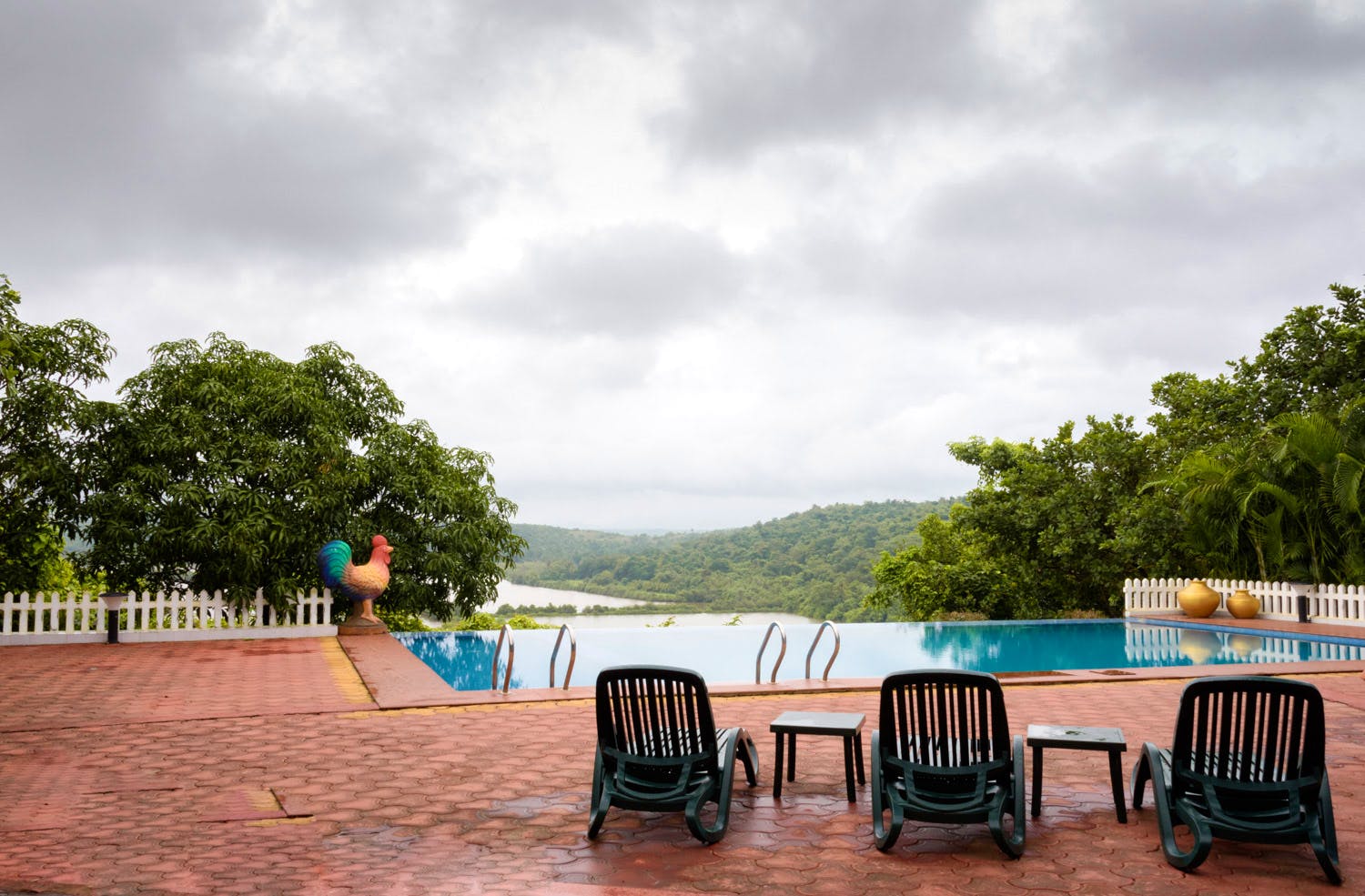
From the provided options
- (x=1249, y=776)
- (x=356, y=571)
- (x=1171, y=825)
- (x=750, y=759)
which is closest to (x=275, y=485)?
(x=356, y=571)

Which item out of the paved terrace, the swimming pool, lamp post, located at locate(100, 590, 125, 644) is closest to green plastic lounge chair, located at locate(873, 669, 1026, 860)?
the paved terrace

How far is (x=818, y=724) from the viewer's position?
548 cm

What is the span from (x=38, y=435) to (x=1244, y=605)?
1912 cm

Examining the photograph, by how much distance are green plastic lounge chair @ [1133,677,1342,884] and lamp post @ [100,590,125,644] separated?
524 inches

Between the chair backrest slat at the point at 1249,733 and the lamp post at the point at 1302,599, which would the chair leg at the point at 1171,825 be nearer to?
the chair backrest slat at the point at 1249,733

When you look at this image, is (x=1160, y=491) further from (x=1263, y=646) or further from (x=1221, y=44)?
(x=1221, y=44)

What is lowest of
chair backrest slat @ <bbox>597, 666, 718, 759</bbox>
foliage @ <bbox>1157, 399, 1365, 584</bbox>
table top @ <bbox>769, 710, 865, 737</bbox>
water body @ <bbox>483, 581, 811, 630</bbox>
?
water body @ <bbox>483, 581, 811, 630</bbox>

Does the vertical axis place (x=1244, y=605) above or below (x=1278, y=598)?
below

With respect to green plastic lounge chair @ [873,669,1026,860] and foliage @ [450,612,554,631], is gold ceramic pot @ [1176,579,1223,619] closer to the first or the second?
foliage @ [450,612,554,631]

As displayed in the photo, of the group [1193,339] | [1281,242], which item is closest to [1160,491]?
[1281,242]

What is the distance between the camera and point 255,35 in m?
14.2

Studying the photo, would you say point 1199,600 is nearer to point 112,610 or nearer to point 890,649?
point 890,649

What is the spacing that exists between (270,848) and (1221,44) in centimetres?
1654

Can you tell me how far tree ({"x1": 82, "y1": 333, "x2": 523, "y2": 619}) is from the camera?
46.6ft
